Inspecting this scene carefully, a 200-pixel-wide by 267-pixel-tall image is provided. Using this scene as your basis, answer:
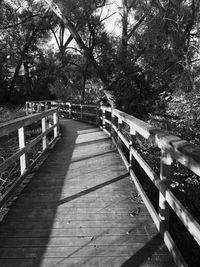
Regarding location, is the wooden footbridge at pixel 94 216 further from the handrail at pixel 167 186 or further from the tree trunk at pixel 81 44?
the tree trunk at pixel 81 44

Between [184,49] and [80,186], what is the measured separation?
37.5 feet

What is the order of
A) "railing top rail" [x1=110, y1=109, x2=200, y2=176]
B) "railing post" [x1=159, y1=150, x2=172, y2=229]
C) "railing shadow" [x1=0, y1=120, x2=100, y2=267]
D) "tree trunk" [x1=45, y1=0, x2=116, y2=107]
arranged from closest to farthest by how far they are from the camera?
1. "railing top rail" [x1=110, y1=109, x2=200, y2=176]
2. "railing shadow" [x1=0, y1=120, x2=100, y2=267]
3. "railing post" [x1=159, y1=150, x2=172, y2=229]
4. "tree trunk" [x1=45, y1=0, x2=116, y2=107]

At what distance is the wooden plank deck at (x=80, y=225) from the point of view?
313 centimetres

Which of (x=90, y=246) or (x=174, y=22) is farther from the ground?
(x=174, y=22)

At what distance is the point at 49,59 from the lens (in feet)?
112

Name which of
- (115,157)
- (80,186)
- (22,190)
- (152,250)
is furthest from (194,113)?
(152,250)

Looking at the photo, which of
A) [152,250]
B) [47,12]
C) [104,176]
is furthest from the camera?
[47,12]

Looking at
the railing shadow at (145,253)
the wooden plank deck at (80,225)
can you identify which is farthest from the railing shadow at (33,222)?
the railing shadow at (145,253)

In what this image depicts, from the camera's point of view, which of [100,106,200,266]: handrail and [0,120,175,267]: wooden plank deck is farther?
[0,120,175,267]: wooden plank deck

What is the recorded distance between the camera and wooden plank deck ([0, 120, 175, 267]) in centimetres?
313

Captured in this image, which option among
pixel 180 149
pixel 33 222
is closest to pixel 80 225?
pixel 33 222

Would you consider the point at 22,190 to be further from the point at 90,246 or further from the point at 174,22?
the point at 174,22

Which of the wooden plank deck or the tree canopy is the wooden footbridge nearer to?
the wooden plank deck

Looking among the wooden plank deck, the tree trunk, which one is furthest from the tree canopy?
the wooden plank deck
